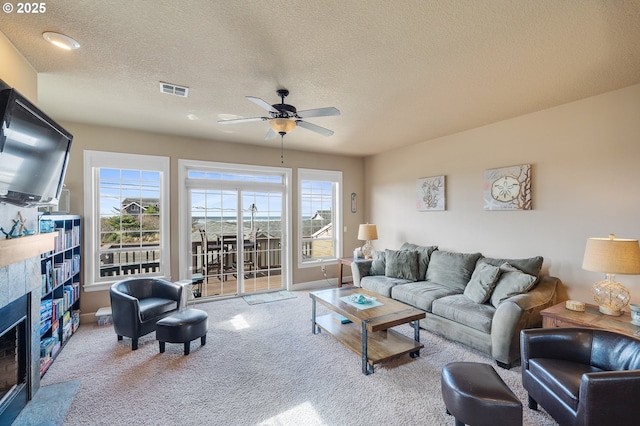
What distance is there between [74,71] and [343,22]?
245cm

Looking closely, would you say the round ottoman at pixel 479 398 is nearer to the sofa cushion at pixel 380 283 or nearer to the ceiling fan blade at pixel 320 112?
the sofa cushion at pixel 380 283

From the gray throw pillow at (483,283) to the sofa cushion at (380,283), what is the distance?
100cm

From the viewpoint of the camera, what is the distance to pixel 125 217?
168 inches

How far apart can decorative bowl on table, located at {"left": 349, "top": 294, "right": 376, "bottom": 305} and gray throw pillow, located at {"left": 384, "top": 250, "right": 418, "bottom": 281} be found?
119 cm

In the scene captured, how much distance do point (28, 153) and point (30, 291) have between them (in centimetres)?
122

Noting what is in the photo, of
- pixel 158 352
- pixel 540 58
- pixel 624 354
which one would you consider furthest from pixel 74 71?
pixel 624 354

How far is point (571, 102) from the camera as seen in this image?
3203 millimetres

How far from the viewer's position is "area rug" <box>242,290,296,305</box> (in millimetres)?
4855

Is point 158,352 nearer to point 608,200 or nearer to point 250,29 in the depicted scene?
point 250,29

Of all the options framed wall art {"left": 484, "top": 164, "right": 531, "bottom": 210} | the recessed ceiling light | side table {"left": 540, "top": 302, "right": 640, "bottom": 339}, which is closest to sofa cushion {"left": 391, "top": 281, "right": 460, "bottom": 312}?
side table {"left": 540, "top": 302, "right": 640, "bottom": 339}

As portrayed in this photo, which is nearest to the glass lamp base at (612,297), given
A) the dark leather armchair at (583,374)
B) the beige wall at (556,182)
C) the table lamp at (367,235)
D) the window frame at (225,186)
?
the beige wall at (556,182)

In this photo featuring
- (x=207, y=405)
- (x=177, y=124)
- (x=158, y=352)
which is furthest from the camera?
(x=177, y=124)

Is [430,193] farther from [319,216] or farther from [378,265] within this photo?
[319,216]

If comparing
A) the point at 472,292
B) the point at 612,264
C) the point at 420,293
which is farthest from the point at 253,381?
the point at 612,264
